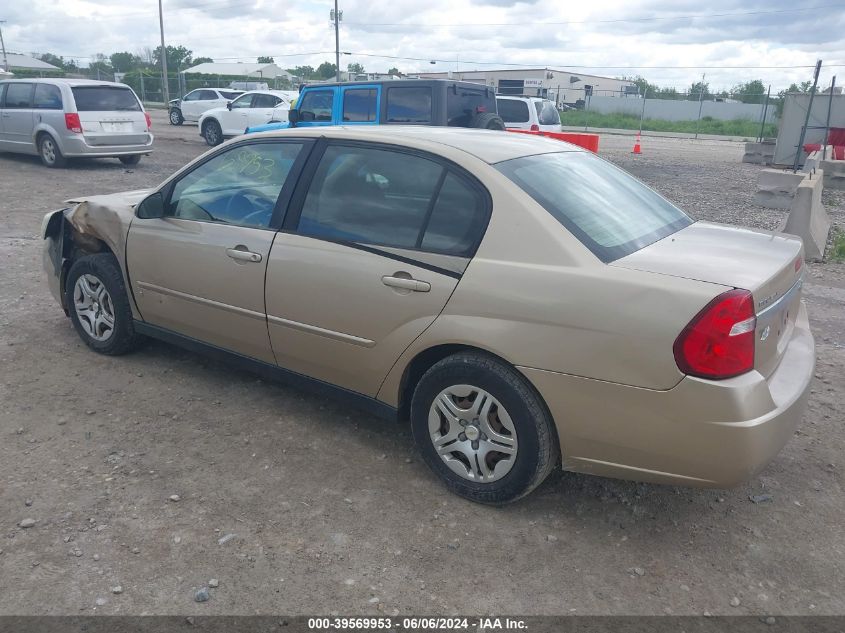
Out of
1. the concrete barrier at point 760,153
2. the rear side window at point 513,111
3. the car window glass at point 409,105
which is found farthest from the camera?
the concrete barrier at point 760,153

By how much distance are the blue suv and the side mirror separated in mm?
6543

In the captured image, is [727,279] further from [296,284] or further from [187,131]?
[187,131]

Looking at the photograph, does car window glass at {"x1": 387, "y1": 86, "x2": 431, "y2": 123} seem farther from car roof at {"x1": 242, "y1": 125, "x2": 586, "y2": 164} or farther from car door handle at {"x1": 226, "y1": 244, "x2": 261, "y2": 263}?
car door handle at {"x1": 226, "y1": 244, "x2": 261, "y2": 263}

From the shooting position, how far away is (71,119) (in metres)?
13.5

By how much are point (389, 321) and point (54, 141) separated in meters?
13.3

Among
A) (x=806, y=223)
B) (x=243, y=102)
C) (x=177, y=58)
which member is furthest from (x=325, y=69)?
(x=806, y=223)

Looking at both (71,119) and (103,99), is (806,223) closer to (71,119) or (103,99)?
(103,99)

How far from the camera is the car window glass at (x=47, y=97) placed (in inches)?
529

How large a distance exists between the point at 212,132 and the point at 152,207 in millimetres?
17803

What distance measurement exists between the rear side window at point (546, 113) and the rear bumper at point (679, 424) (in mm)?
14566

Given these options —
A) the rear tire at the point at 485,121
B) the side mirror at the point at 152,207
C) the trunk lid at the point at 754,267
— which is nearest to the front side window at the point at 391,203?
the trunk lid at the point at 754,267

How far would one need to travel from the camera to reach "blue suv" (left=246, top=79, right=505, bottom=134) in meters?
10.7

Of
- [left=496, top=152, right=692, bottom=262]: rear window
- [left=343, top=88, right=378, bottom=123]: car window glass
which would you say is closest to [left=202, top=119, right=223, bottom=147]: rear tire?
[left=343, top=88, right=378, bottom=123]: car window glass

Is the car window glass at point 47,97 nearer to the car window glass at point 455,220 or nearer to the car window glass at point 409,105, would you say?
the car window glass at point 409,105
